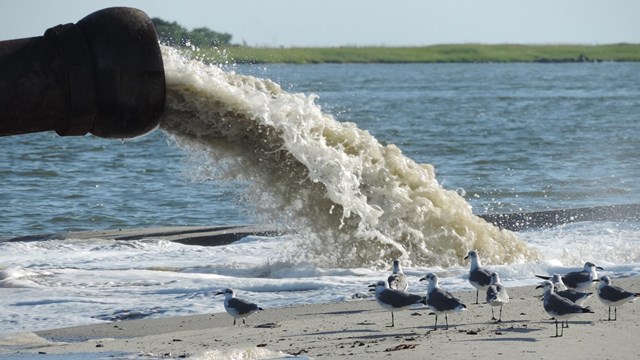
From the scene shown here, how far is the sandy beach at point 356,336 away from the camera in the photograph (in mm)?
9094

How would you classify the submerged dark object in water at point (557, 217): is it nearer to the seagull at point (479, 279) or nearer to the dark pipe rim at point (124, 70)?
the seagull at point (479, 279)

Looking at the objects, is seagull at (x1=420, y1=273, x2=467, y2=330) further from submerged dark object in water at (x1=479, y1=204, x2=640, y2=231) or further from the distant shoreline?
the distant shoreline

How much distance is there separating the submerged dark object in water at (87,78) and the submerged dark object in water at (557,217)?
13383 millimetres

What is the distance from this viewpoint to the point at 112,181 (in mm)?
29031

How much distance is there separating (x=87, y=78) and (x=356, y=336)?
504cm

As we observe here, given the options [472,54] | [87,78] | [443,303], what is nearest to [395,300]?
[443,303]

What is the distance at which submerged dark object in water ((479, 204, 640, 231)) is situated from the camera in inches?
742

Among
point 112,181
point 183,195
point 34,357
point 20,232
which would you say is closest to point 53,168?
point 112,181

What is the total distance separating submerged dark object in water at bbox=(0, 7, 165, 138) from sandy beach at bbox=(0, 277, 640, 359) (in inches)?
147

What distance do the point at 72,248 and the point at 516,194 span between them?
10.0 m

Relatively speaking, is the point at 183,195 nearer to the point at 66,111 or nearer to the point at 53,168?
the point at 53,168

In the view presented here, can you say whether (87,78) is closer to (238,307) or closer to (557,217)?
(238,307)

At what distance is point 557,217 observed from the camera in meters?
19.3

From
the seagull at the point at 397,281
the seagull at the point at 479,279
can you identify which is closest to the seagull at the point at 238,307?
the seagull at the point at 397,281
